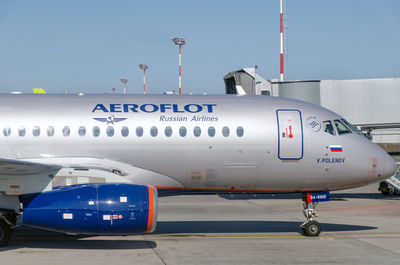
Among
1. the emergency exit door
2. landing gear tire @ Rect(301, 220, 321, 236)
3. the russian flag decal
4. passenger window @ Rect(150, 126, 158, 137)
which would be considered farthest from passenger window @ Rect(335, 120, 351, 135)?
passenger window @ Rect(150, 126, 158, 137)

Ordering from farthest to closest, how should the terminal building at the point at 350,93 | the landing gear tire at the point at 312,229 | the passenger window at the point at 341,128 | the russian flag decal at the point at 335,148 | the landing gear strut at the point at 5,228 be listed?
the terminal building at the point at 350,93 < the passenger window at the point at 341,128 < the landing gear tire at the point at 312,229 < the russian flag decal at the point at 335,148 < the landing gear strut at the point at 5,228

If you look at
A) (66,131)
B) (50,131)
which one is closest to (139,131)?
(66,131)

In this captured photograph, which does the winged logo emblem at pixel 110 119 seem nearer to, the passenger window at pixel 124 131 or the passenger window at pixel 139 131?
the passenger window at pixel 124 131

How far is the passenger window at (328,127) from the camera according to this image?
15.4 m

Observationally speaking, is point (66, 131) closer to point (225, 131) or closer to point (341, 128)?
point (225, 131)

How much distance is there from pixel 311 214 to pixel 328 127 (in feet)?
8.30

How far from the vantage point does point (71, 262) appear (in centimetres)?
1192

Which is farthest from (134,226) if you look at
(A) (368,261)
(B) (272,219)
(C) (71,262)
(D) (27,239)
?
(B) (272,219)

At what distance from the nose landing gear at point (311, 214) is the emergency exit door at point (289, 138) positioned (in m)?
1.35

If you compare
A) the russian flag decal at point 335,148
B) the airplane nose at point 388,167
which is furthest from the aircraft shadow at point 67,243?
the airplane nose at point 388,167

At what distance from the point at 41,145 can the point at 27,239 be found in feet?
8.91

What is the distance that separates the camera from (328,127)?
50.8 feet

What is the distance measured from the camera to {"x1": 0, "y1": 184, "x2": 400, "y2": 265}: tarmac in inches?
486

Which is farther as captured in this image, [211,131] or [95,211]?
[211,131]
